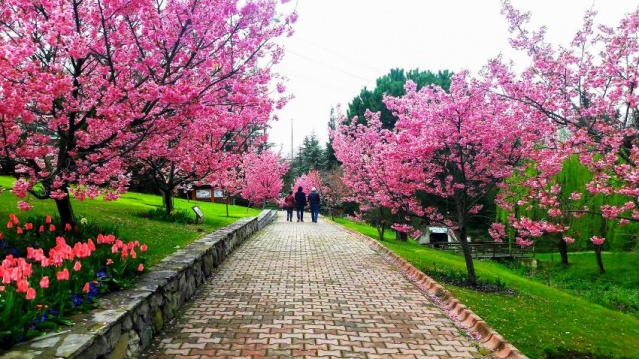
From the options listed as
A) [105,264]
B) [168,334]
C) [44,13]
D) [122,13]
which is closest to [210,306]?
[168,334]

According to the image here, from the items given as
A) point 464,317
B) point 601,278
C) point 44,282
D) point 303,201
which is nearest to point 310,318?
point 464,317

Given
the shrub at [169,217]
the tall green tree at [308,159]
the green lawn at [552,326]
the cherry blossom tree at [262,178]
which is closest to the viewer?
the green lawn at [552,326]

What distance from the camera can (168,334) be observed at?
17.7ft

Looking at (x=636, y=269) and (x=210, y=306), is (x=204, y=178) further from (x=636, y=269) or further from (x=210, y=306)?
(x=636, y=269)

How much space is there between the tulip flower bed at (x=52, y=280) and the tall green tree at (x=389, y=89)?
88.2 feet

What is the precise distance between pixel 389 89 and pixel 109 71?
27.9m

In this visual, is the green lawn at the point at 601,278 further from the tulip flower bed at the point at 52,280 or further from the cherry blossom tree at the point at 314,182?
the cherry blossom tree at the point at 314,182

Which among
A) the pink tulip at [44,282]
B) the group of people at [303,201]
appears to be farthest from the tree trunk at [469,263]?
the group of people at [303,201]

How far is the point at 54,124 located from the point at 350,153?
12.4 m

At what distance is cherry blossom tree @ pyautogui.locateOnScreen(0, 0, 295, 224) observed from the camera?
6227 millimetres

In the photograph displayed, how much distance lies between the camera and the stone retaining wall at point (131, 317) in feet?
11.2

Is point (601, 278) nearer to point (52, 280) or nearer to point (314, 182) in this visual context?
point (52, 280)

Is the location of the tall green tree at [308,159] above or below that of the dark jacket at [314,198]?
above

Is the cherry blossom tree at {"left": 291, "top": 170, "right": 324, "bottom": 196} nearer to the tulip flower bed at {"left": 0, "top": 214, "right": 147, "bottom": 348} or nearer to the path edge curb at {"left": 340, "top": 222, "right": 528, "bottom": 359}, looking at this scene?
the path edge curb at {"left": 340, "top": 222, "right": 528, "bottom": 359}
